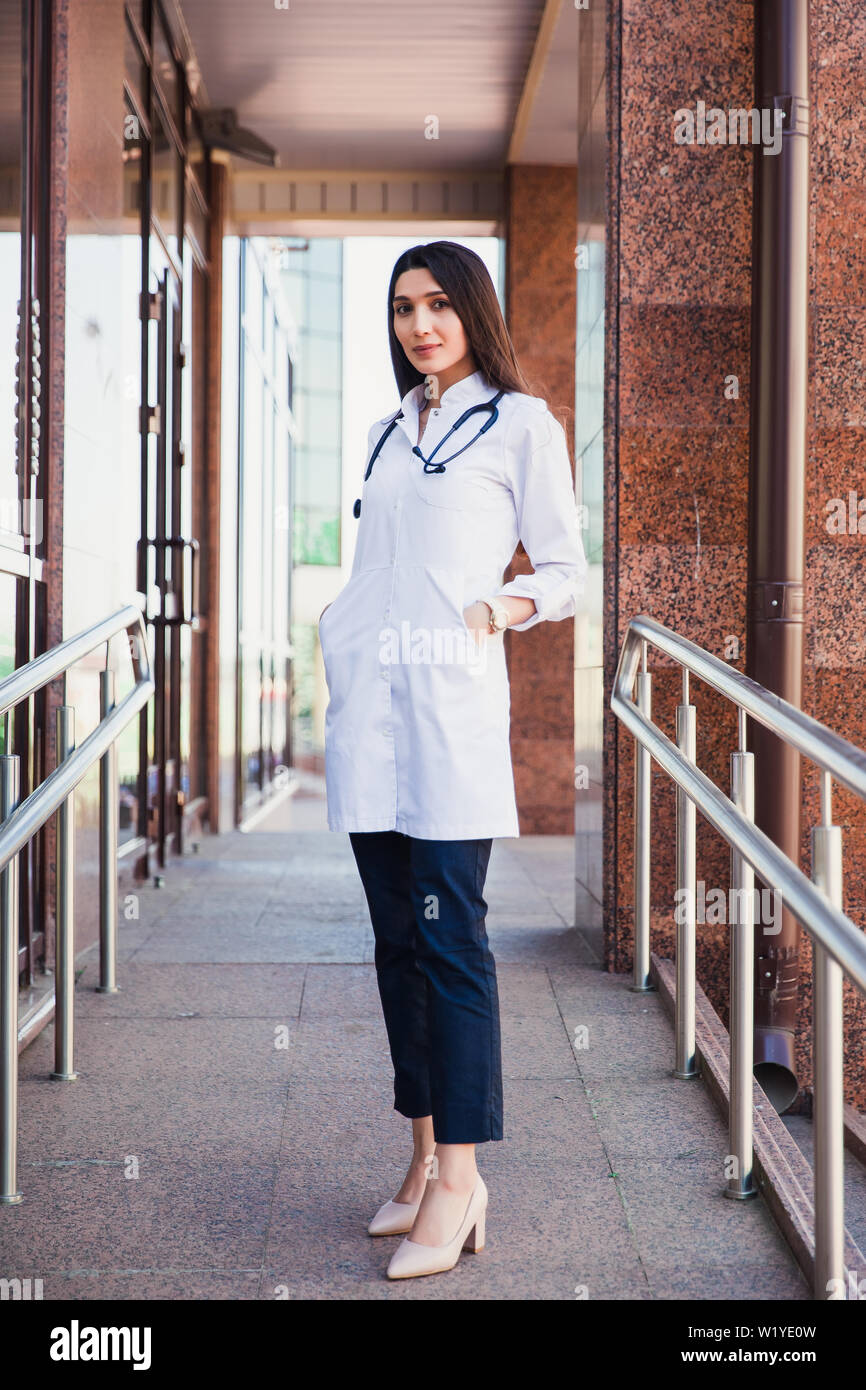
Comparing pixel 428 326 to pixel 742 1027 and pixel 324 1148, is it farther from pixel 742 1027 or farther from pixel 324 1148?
pixel 324 1148

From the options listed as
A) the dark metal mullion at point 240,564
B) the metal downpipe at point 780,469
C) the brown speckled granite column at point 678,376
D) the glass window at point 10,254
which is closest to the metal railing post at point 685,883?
the metal downpipe at point 780,469

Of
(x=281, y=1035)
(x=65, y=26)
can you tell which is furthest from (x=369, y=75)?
(x=281, y=1035)

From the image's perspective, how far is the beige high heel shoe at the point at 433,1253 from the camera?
2.17m

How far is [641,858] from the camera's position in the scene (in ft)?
12.3

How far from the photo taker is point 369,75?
7.41 meters

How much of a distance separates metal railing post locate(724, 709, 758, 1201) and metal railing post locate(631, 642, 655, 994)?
1.05m

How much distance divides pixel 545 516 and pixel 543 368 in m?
6.63

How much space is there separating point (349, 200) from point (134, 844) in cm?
492

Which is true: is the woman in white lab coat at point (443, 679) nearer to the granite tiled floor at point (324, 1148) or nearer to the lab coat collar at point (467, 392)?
the lab coat collar at point (467, 392)

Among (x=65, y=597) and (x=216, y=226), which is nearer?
(x=65, y=597)

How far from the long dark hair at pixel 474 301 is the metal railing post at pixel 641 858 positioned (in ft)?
4.82

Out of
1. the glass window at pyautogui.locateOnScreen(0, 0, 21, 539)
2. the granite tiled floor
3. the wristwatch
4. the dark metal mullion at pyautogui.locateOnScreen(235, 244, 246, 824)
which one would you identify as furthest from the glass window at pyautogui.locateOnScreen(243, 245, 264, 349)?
the wristwatch
